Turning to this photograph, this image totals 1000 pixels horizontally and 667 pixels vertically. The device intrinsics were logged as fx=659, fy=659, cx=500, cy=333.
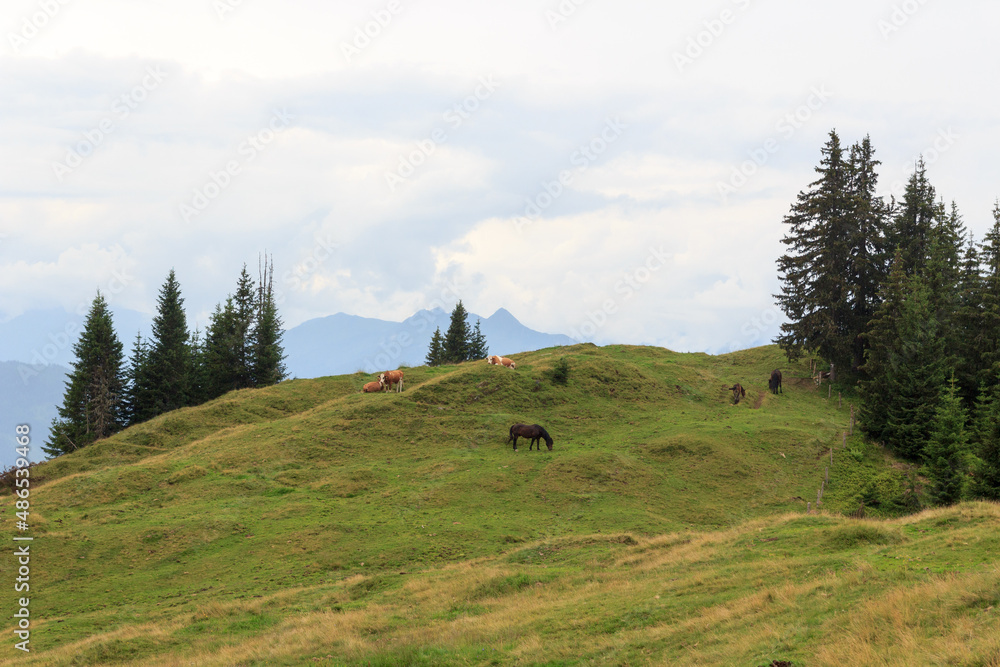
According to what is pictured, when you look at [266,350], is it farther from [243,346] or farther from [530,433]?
[530,433]

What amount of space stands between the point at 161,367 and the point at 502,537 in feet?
169

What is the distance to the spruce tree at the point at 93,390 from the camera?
60062mm

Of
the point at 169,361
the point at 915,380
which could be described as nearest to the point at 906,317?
the point at 915,380

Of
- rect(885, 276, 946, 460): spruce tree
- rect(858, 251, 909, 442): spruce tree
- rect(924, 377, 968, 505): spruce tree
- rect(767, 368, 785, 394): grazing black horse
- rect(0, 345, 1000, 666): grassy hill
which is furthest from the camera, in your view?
rect(767, 368, 785, 394): grazing black horse

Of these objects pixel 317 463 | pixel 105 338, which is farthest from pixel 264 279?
pixel 317 463

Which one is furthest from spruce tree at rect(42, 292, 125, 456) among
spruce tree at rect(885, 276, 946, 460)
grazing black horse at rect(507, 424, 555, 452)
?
spruce tree at rect(885, 276, 946, 460)

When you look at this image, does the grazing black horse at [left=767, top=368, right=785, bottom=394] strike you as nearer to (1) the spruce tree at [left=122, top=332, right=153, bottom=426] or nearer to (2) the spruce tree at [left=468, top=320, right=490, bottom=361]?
(2) the spruce tree at [left=468, top=320, right=490, bottom=361]

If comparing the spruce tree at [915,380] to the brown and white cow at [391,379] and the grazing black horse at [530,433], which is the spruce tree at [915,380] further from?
the brown and white cow at [391,379]

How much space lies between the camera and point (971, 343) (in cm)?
4597

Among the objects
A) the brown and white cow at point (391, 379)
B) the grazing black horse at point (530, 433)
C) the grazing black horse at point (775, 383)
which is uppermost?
the brown and white cow at point (391, 379)

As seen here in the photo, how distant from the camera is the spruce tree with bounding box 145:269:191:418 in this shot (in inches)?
2569

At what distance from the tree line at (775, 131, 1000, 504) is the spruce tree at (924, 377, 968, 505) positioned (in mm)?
68

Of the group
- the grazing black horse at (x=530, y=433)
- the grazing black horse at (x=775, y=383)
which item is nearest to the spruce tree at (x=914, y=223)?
the grazing black horse at (x=775, y=383)

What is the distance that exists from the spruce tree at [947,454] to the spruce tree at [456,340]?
55.3 metres
